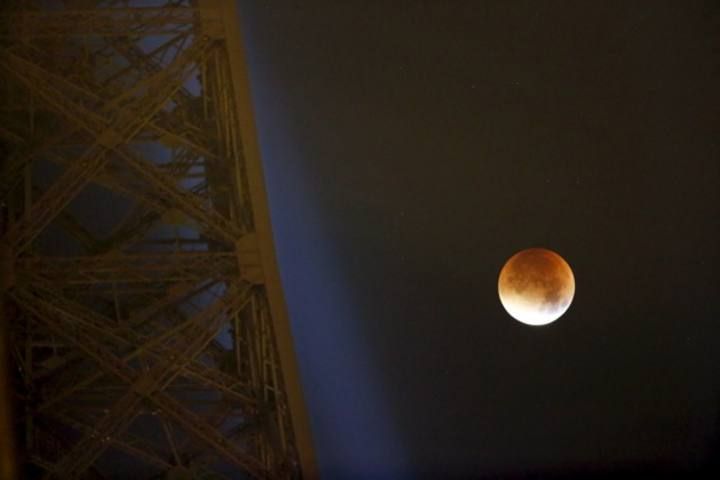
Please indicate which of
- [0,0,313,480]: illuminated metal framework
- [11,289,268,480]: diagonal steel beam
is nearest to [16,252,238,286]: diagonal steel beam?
[0,0,313,480]: illuminated metal framework

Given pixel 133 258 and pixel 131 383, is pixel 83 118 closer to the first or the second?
pixel 133 258

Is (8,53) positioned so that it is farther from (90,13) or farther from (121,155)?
(121,155)

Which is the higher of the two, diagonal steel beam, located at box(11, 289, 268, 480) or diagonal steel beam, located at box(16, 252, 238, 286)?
diagonal steel beam, located at box(16, 252, 238, 286)

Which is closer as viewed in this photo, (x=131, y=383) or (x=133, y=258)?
(x=131, y=383)

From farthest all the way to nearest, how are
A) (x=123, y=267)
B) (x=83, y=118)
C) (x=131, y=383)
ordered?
(x=83, y=118)
(x=123, y=267)
(x=131, y=383)

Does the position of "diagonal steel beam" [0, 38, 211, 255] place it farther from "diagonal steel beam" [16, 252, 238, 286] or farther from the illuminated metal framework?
"diagonal steel beam" [16, 252, 238, 286]

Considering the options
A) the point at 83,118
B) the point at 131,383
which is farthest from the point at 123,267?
the point at 83,118

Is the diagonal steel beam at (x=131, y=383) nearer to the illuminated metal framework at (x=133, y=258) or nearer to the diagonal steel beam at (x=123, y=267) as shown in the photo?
the illuminated metal framework at (x=133, y=258)

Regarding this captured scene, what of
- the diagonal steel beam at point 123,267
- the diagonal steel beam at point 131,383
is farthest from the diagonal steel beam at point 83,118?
the diagonal steel beam at point 131,383
